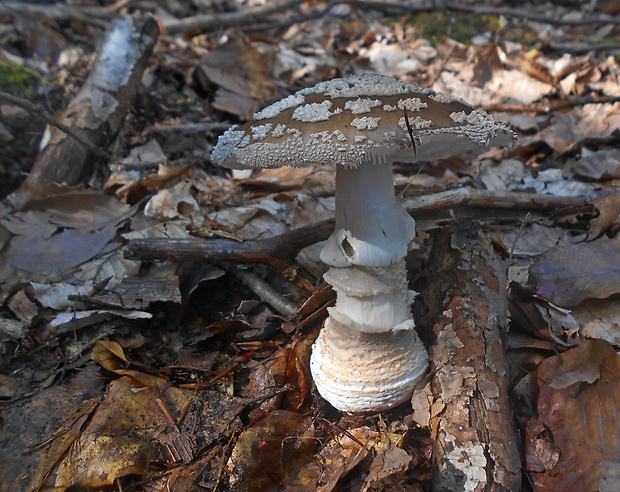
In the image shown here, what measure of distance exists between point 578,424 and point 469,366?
0.46 m

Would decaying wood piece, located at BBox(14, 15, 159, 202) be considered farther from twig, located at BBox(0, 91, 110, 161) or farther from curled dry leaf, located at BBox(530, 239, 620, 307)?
curled dry leaf, located at BBox(530, 239, 620, 307)

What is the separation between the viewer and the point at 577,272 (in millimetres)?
2350

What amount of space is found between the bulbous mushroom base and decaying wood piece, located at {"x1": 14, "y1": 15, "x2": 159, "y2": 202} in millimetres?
2573

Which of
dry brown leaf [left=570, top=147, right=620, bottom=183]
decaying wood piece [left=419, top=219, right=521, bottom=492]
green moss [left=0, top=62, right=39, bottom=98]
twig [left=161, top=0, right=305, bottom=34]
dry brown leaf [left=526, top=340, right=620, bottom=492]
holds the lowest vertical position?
dry brown leaf [left=570, top=147, right=620, bottom=183]

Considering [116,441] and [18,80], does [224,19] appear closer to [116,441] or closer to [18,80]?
[18,80]

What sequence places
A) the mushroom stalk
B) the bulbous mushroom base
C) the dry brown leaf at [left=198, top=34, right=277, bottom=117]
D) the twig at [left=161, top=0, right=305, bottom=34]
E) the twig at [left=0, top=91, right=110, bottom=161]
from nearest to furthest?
the mushroom stalk
the bulbous mushroom base
the twig at [left=0, top=91, right=110, bottom=161]
the dry brown leaf at [left=198, top=34, right=277, bottom=117]
the twig at [left=161, top=0, right=305, bottom=34]

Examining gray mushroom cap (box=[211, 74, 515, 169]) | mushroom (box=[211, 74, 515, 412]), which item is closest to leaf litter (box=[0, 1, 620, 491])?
mushroom (box=[211, 74, 515, 412])

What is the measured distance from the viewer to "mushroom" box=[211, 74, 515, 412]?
150 centimetres

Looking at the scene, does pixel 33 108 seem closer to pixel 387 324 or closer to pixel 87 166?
pixel 87 166

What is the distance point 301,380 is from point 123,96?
3.06m

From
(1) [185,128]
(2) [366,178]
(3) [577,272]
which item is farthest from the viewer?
(1) [185,128]

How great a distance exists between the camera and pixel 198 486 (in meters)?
1.75

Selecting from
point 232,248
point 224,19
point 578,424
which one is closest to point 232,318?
point 232,248

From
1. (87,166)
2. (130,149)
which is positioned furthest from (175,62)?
(87,166)
